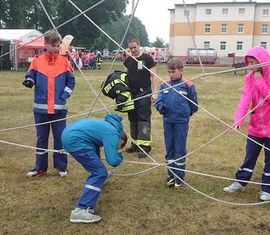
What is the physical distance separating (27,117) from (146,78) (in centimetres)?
373

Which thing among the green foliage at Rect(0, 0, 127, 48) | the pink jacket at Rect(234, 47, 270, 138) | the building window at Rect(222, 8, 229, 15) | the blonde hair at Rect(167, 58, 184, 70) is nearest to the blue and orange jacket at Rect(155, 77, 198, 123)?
the blonde hair at Rect(167, 58, 184, 70)

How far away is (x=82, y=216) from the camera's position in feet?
11.6

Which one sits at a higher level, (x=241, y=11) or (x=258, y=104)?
(x=241, y=11)

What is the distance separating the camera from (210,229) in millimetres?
3533

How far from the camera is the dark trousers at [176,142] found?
442 cm

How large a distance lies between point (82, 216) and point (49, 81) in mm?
1583

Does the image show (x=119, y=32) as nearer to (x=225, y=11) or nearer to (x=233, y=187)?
(x=225, y=11)

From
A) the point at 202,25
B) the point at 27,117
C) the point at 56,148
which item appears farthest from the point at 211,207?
the point at 202,25

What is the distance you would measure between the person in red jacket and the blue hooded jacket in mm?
1013

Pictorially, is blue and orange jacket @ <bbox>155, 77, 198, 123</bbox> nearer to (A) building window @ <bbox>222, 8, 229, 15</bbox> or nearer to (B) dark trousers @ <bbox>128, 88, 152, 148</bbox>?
(B) dark trousers @ <bbox>128, 88, 152, 148</bbox>

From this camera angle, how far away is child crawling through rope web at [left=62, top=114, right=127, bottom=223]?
3.54 m

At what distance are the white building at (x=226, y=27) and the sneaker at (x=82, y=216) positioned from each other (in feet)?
175

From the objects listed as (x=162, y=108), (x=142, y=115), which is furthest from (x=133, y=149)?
(x=162, y=108)

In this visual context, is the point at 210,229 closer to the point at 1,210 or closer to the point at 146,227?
the point at 146,227
